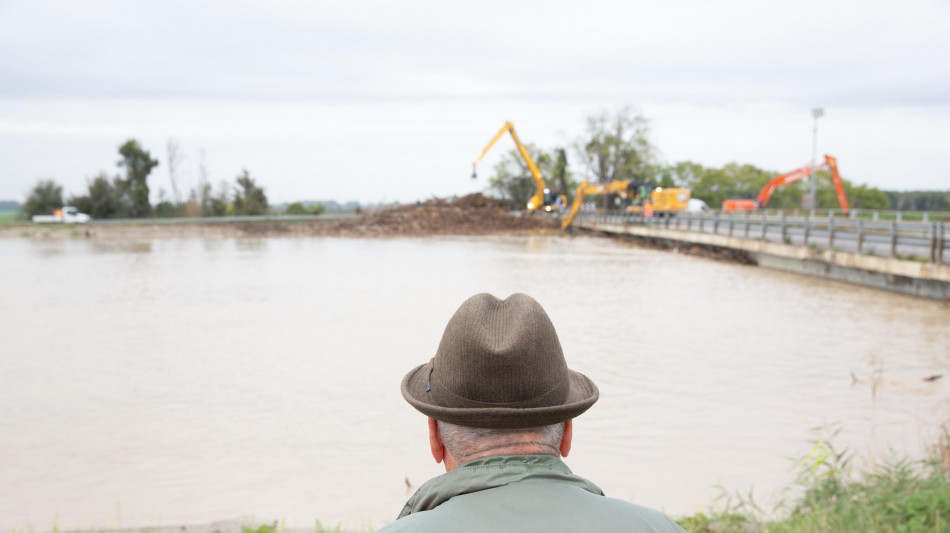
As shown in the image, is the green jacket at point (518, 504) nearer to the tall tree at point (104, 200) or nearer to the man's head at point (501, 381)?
the man's head at point (501, 381)

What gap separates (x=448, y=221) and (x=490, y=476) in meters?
53.2

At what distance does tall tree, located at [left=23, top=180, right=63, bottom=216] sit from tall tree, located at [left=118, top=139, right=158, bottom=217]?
5447 millimetres

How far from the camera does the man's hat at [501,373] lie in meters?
1.60

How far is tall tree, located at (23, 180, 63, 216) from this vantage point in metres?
63.7

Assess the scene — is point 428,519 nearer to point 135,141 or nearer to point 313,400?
point 313,400

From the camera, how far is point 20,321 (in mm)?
16297

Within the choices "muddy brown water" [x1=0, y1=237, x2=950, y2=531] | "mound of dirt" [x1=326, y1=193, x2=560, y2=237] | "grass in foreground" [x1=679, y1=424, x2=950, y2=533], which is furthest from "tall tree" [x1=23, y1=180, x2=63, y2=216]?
"grass in foreground" [x1=679, y1=424, x2=950, y2=533]

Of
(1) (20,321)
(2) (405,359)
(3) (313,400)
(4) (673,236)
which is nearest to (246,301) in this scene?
(1) (20,321)

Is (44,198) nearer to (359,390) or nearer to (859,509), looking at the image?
(359,390)

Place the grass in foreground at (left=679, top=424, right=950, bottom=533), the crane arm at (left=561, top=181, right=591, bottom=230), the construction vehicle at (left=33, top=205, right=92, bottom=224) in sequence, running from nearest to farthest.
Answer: the grass in foreground at (left=679, top=424, right=950, bottom=533)
the crane arm at (left=561, top=181, right=591, bottom=230)
the construction vehicle at (left=33, top=205, right=92, bottom=224)

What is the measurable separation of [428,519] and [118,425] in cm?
798

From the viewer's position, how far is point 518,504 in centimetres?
149

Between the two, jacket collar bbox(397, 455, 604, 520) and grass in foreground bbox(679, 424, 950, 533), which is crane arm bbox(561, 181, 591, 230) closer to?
grass in foreground bbox(679, 424, 950, 533)

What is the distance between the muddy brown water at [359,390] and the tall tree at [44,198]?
152 ft
